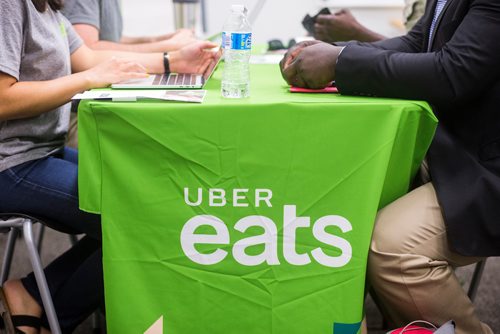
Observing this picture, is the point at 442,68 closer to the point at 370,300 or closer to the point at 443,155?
the point at 443,155

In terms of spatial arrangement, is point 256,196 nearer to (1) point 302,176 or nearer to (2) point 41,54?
(1) point 302,176

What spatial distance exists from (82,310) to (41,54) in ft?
2.06

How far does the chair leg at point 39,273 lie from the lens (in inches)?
46.7

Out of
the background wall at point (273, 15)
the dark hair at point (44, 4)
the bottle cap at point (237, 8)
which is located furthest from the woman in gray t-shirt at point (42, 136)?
the background wall at point (273, 15)

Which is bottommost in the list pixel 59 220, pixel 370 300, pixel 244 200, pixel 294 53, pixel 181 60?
pixel 370 300

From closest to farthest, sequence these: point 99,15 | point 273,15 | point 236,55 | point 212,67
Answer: point 236,55 → point 212,67 → point 99,15 → point 273,15

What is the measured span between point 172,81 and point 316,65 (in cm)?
36

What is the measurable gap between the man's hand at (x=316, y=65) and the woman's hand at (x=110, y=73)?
369 mm

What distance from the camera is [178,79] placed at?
1399 mm

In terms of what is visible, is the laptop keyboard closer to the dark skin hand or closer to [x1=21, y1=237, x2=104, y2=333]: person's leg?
[x1=21, y1=237, x2=104, y2=333]: person's leg

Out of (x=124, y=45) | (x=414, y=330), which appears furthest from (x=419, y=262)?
(x=124, y=45)

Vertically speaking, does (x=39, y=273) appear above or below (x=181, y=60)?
below

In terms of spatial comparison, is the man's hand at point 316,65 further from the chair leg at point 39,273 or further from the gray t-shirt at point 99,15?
the gray t-shirt at point 99,15

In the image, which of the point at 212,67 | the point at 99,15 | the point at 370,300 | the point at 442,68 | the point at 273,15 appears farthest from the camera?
the point at 273,15
